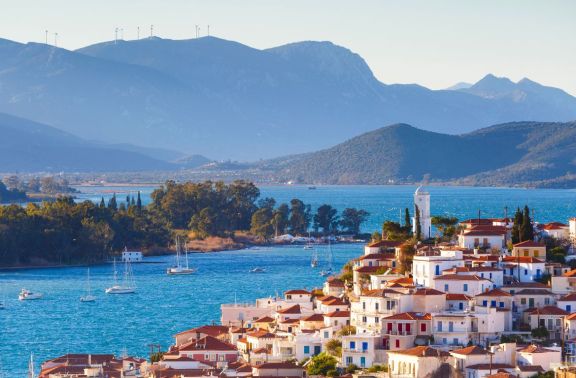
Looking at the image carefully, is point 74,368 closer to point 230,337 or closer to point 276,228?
point 230,337

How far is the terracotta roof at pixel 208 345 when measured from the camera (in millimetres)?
45625

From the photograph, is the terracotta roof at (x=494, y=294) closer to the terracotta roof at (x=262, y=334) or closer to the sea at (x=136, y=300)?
the terracotta roof at (x=262, y=334)

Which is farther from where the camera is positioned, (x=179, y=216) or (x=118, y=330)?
(x=179, y=216)

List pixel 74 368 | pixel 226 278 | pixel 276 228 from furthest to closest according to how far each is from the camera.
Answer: pixel 276 228, pixel 226 278, pixel 74 368

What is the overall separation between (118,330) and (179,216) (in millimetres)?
67560

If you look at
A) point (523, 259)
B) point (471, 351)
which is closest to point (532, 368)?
point (471, 351)

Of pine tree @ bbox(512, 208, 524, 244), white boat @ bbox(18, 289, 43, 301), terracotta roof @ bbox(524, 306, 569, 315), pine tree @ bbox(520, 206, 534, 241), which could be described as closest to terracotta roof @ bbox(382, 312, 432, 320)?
terracotta roof @ bbox(524, 306, 569, 315)

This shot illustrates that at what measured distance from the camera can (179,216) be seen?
431 ft

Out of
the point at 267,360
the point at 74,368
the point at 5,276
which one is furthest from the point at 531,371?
the point at 5,276

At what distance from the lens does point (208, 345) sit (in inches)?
1801

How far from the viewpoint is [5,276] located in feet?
319

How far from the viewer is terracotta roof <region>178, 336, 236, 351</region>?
150 ft

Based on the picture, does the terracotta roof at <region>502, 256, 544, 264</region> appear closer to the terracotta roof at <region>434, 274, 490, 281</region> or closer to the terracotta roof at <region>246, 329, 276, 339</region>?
the terracotta roof at <region>434, 274, 490, 281</region>

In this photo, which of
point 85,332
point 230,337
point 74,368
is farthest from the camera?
point 85,332
